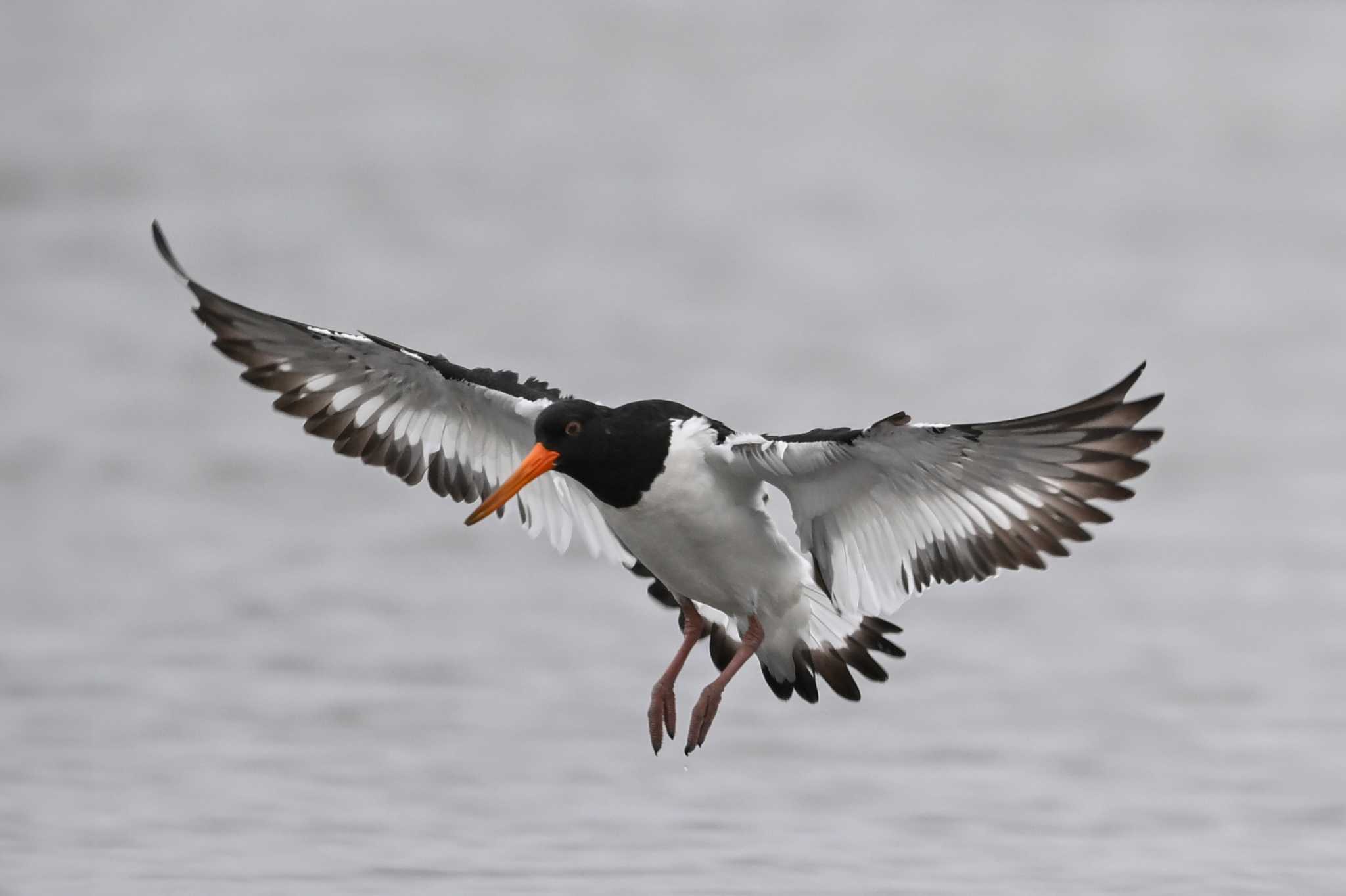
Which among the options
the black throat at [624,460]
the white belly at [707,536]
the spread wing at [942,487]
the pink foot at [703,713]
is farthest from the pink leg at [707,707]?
the black throat at [624,460]

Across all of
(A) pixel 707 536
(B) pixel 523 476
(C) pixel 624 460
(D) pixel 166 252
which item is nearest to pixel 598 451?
(C) pixel 624 460

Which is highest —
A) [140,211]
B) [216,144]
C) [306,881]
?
[216,144]

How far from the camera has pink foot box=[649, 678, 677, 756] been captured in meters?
7.88

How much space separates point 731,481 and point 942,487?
2.88 ft

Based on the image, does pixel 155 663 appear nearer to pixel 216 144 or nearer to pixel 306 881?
pixel 306 881

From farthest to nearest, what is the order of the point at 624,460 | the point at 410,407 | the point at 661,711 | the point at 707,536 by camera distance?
the point at 410,407 → the point at 661,711 → the point at 707,536 → the point at 624,460

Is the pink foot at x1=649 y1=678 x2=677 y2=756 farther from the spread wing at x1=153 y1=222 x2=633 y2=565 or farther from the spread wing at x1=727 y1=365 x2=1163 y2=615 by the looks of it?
the spread wing at x1=153 y1=222 x2=633 y2=565

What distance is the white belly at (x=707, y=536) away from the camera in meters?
7.53

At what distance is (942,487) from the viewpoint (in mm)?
7137

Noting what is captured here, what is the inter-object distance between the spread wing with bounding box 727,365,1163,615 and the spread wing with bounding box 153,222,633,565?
1.22 m

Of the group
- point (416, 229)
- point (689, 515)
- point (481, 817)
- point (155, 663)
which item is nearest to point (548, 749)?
point (481, 817)

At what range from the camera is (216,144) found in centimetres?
2373

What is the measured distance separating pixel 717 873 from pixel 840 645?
1234mm

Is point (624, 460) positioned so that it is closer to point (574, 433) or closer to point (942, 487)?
point (574, 433)
